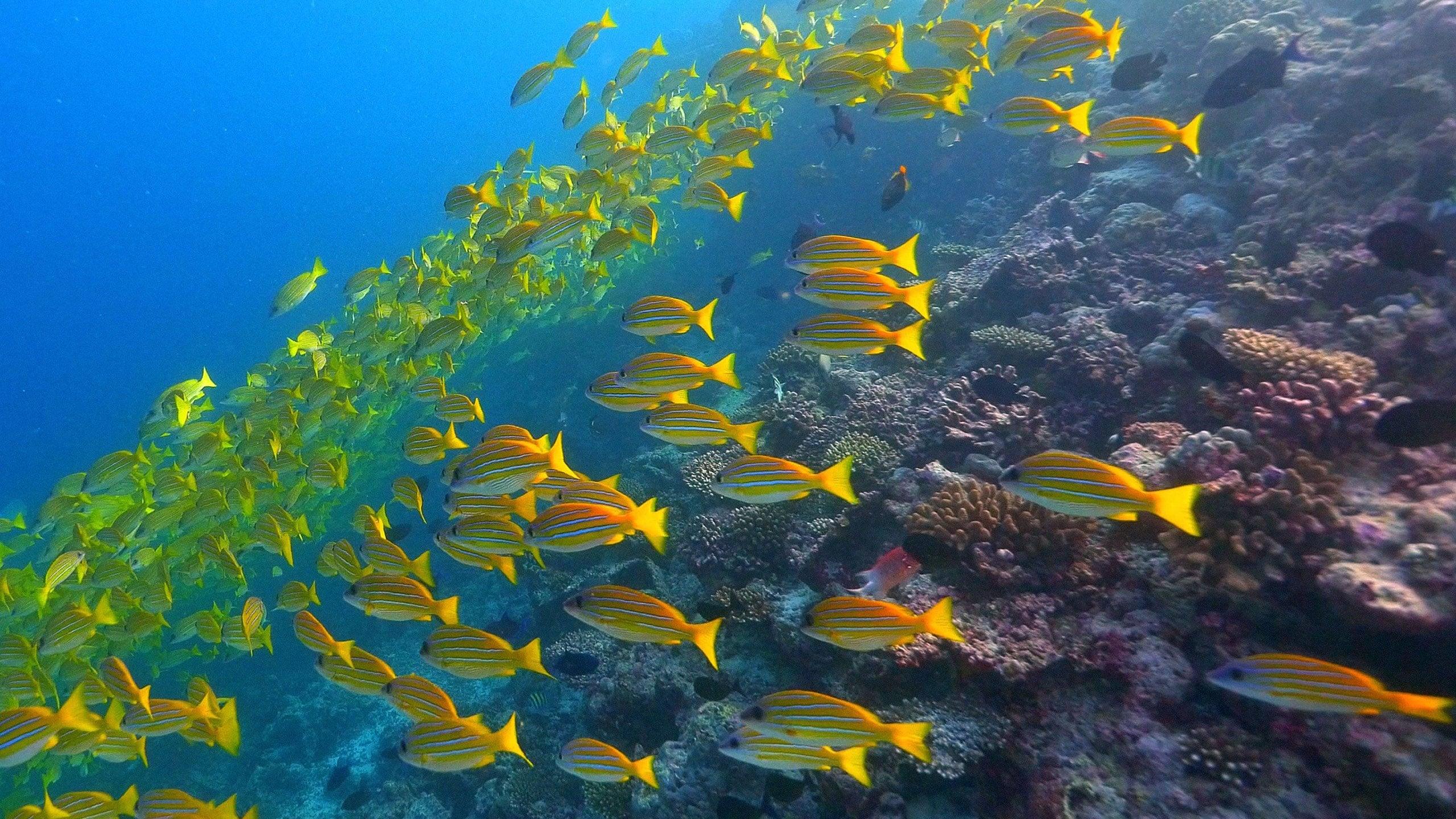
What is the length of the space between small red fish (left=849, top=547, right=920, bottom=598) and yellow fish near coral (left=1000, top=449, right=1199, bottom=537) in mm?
1380

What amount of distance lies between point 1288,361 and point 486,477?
19.2ft

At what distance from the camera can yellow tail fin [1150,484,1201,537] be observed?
2.54 m

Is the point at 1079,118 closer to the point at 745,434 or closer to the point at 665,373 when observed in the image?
the point at 745,434

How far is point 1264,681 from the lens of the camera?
2355mm

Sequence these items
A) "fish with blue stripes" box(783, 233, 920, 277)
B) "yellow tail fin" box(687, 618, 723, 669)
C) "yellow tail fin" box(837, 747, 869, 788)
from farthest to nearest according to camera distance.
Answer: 1. "fish with blue stripes" box(783, 233, 920, 277)
2. "yellow tail fin" box(687, 618, 723, 669)
3. "yellow tail fin" box(837, 747, 869, 788)

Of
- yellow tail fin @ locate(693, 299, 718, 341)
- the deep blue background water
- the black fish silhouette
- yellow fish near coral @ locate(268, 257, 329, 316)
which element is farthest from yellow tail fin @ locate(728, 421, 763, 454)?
the deep blue background water

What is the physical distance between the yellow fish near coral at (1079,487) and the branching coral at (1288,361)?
2.36 metres

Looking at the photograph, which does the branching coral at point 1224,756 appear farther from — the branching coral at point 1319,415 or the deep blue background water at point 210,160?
the deep blue background water at point 210,160

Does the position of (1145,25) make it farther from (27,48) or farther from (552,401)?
(27,48)

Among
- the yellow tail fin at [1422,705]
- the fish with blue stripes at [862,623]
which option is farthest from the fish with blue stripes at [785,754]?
the yellow tail fin at [1422,705]

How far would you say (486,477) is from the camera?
14.5 feet

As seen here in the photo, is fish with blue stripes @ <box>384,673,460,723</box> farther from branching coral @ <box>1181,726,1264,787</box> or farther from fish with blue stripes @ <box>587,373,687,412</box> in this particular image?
branching coral @ <box>1181,726,1264,787</box>

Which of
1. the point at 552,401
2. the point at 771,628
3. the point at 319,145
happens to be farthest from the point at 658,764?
the point at 319,145

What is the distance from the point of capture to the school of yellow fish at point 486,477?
3650 millimetres
